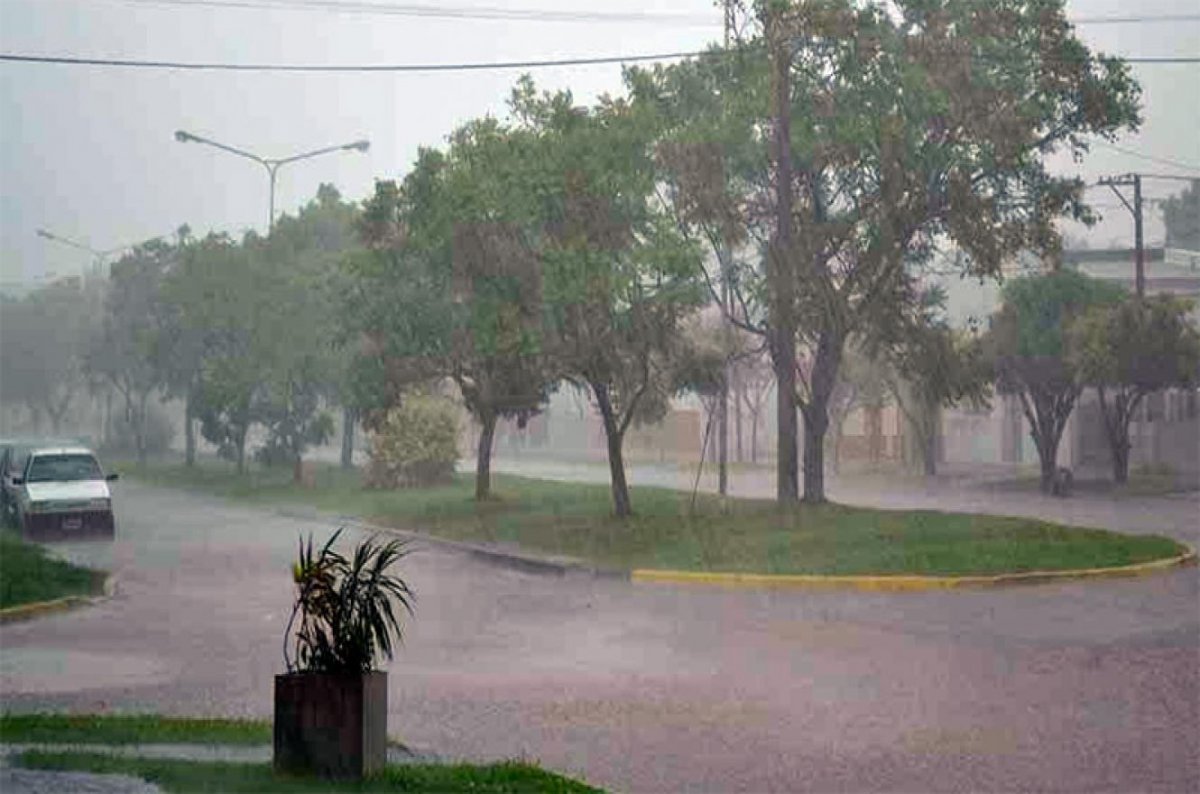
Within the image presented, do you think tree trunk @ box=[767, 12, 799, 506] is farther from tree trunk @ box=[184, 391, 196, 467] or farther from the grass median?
the grass median

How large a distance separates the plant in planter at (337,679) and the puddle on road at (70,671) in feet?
14.5

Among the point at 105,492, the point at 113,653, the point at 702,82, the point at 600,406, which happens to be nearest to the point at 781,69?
the point at 702,82

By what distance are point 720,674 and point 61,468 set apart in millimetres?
10896

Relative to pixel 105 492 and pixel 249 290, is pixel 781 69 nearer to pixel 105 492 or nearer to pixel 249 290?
pixel 105 492

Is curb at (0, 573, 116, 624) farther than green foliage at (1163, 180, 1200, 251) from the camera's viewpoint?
No

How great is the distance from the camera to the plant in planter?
797 cm

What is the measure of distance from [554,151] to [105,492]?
732 centimetres

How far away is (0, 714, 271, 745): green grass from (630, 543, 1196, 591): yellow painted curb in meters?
9.17

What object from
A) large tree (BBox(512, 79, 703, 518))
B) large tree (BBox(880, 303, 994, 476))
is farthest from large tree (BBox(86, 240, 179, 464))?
large tree (BBox(880, 303, 994, 476))

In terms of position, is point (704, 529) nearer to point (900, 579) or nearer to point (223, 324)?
point (900, 579)

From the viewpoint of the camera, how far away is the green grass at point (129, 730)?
9.12 meters

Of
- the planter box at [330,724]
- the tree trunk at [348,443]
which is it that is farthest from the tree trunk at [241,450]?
the planter box at [330,724]

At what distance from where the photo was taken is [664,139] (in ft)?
78.0

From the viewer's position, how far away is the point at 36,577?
695 inches
